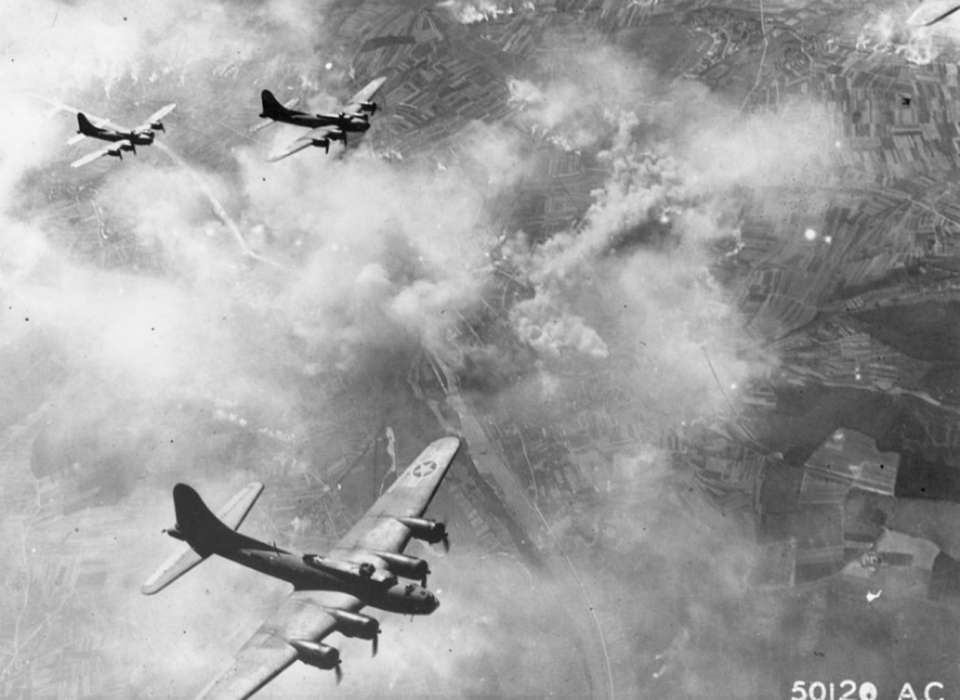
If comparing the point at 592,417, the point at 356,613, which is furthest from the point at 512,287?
the point at 356,613

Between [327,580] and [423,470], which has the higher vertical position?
[423,470]

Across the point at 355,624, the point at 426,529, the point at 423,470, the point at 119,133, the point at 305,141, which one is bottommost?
the point at 355,624

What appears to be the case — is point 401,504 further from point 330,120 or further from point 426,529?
point 330,120

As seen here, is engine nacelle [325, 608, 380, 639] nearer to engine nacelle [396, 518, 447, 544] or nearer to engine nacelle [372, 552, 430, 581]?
engine nacelle [372, 552, 430, 581]

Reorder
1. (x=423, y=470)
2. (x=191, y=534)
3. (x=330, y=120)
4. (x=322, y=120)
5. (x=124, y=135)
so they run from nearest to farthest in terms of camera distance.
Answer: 1. (x=191, y=534)
2. (x=423, y=470)
3. (x=330, y=120)
4. (x=322, y=120)
5. (x=124, y=135)

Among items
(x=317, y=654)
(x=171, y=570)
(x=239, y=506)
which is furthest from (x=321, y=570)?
(x=171, y=570)

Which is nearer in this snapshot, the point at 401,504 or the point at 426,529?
the point at 426,529

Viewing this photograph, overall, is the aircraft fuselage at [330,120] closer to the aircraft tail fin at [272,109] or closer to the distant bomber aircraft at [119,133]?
the aircraft tail fin at [272,109]

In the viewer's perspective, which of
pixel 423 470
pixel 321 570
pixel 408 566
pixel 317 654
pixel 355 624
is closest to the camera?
pixel 317 654
